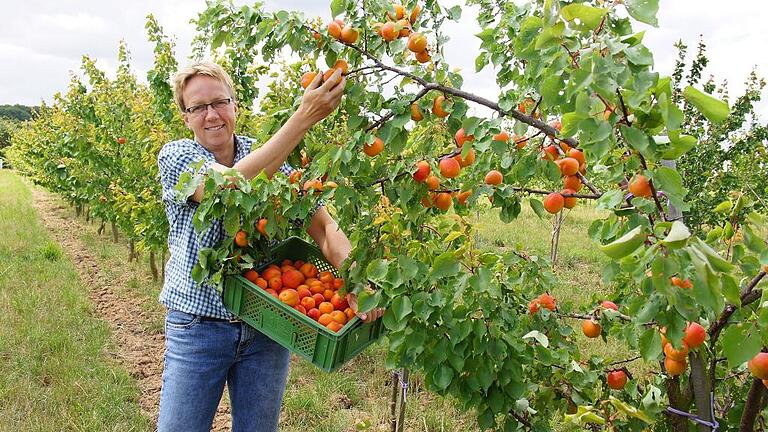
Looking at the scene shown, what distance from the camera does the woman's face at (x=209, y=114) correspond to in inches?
82.9

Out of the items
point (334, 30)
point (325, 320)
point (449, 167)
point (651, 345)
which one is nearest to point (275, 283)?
point (325, 320)

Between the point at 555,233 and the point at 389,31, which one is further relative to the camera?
the point at 555,233

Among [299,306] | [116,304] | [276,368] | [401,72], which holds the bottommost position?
[116,304]

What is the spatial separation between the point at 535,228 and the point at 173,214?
1112 cm

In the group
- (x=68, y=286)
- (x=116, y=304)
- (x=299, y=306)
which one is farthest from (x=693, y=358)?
(x=68, y=286)

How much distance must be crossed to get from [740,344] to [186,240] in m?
1.74

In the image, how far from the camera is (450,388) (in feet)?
6.30

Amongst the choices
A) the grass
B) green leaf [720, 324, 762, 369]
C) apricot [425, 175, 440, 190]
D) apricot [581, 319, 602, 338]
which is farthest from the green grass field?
green leaf [720, 324, 762, 369]

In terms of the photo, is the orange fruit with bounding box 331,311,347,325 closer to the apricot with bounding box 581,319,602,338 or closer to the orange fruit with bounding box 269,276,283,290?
the orange fruit with bounding box 269,276,283,290

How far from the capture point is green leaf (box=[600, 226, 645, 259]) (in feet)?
2.53

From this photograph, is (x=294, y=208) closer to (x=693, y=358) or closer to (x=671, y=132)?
(x=671, y=132)

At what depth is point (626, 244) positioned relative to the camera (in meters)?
0.78

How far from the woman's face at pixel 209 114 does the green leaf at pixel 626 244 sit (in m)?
1.67

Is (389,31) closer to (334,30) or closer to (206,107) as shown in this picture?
(334,30)
